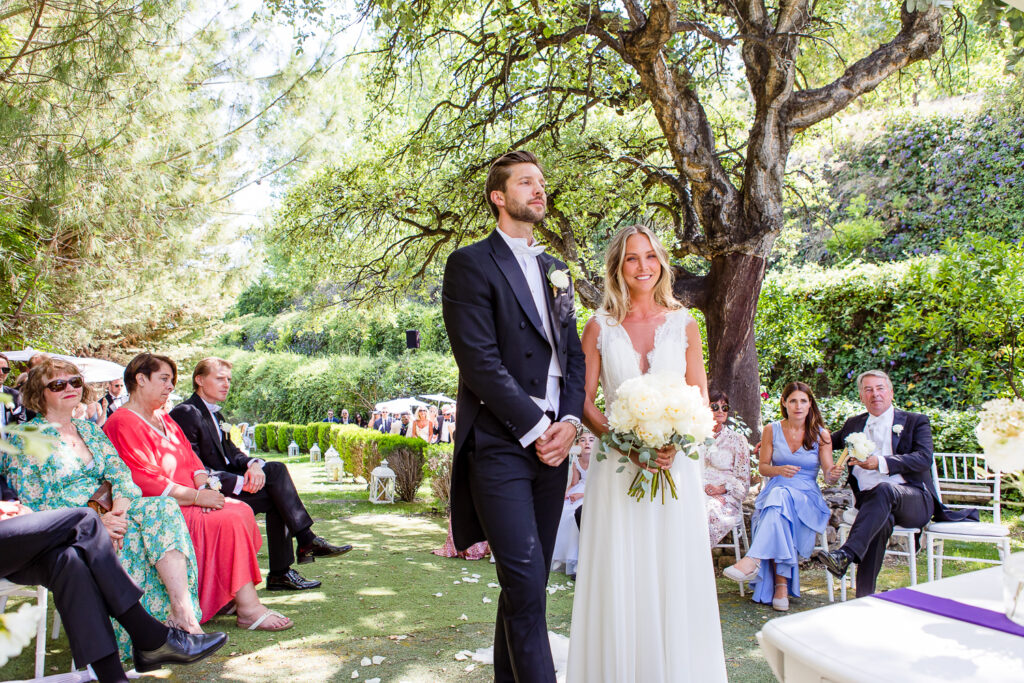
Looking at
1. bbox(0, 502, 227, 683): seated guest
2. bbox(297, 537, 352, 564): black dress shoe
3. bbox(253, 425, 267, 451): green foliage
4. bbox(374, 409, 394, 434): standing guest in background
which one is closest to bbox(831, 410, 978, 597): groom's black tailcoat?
bbox(297, 537, 352, 564): black dress shoe

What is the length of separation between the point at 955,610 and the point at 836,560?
309 centimetres

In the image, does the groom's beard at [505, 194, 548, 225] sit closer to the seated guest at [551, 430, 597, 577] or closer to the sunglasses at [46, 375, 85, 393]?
the sunglasses at [46, 375, 85, 393]

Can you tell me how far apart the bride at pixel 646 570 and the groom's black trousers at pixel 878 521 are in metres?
2.20

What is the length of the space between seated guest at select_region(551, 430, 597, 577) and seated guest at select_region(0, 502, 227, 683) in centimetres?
323

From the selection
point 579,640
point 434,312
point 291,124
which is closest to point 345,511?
point 291,124

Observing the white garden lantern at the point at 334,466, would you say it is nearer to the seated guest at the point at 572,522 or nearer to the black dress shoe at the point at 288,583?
the seated guest at the point at 572,522

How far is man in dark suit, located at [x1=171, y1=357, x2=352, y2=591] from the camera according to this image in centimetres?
547

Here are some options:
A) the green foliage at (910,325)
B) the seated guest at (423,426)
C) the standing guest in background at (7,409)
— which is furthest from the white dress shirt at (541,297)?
the seated guest at (423,426)

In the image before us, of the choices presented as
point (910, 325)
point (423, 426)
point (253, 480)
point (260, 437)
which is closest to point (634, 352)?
point (253, 480)

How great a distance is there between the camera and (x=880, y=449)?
5.48 meters

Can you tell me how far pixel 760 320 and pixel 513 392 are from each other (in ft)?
31.0

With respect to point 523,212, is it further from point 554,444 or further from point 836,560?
point 836,560

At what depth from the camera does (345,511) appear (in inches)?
412

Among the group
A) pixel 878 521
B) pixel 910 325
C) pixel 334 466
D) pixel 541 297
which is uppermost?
pixel 910 325
